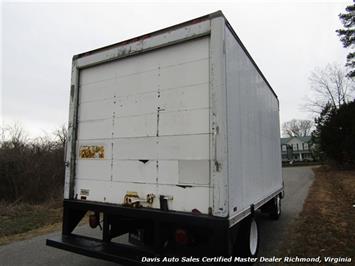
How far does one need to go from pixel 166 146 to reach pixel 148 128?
383mm

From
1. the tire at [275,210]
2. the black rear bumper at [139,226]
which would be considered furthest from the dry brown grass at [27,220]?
the tire at [275,210]

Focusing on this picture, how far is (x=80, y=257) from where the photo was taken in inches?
180

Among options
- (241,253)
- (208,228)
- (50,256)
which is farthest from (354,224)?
(50,256)

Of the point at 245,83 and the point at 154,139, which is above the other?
the point at 245,83

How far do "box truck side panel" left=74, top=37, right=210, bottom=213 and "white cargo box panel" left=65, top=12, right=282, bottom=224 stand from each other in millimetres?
13

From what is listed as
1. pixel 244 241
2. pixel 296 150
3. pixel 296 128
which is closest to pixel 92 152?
pixel 244 241

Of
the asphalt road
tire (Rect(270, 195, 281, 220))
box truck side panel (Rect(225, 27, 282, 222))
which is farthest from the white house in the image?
box truck side panel (Rect(225, 27, 282, 222))

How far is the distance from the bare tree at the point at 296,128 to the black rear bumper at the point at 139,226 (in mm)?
85008

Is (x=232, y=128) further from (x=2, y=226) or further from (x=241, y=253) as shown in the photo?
(x=2, y=226)

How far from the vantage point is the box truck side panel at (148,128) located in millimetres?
3213

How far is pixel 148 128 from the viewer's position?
11.8 ft

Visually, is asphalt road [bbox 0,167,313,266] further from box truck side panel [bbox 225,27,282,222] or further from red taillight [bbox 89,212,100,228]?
box truck side panel [bbox 225,27,282,222]

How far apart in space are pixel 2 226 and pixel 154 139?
5.73 metres

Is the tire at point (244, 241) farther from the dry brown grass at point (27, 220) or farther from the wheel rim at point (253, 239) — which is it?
the dry brown grass at point (27, 220)
